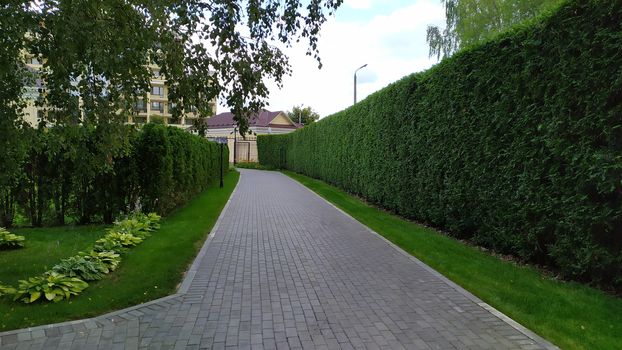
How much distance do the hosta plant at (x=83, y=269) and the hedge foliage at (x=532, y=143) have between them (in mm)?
6138

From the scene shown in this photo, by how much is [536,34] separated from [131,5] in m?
5.51

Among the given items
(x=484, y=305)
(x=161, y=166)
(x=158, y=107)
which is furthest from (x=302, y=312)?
(x=158, y=107)

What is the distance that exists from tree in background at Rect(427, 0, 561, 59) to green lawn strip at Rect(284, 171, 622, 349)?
21436mm

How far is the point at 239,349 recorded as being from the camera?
3.90m

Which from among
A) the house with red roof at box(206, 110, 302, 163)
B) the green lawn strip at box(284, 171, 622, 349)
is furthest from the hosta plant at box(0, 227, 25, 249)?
the house with red roof at box(206, 110, 302, 163)

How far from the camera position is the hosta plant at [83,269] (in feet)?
18.8

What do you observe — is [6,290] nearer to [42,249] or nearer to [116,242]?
[116,242]

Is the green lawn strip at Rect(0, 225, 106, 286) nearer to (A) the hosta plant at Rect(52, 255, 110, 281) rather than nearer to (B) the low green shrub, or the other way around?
(A) the hosta plant at Rect(52, 255, 110, 281)

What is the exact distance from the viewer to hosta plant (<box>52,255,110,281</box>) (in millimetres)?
5730

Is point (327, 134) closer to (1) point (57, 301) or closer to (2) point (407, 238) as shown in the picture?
(2) point (407, 238)

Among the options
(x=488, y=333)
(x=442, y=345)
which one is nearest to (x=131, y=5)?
(x=442, y=345)

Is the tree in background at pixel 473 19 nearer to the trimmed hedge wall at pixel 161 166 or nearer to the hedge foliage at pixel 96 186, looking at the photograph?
the trimmed hedge wall at pixel 161 166

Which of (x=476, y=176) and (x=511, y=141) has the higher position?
(x=511, y=141)

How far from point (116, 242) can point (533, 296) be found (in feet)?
20.8
